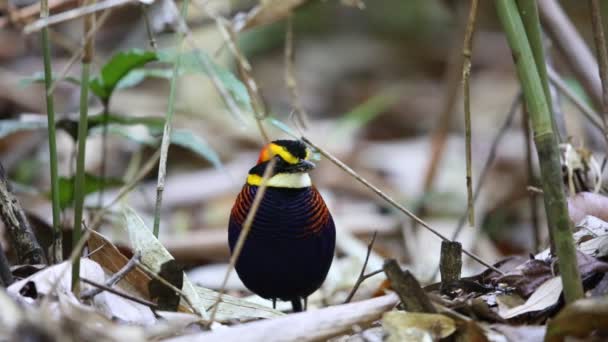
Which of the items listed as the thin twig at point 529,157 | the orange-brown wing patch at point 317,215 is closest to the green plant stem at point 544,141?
the orange-brown wing patch at point 317,215

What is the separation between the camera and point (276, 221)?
2.90m

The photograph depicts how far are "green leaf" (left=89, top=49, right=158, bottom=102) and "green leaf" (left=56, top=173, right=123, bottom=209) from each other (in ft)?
1.08

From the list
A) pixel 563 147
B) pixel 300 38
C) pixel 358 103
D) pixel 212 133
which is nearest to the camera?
pixel 563 147

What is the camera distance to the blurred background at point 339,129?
469 centimetres

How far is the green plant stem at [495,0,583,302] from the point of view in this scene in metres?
1.94

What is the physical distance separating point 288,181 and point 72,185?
993 millimetres

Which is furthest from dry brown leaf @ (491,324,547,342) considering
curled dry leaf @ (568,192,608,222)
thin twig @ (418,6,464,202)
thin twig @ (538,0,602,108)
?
thin twig @ (418,6,464,202)

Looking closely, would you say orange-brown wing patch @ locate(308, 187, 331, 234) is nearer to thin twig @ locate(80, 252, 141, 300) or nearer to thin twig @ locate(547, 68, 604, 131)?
thin twig @ locate(80, 252, 141, 300)

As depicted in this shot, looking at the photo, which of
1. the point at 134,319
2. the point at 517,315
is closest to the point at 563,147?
the point at 517,315

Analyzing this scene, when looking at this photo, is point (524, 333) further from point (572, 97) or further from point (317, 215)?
point (572, 97)

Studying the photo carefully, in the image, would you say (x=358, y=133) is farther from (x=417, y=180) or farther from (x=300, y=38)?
(x=300, y=38)

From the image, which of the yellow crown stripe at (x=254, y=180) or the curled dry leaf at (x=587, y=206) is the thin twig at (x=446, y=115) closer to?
the curled dry leaf at (x=587, y=206)

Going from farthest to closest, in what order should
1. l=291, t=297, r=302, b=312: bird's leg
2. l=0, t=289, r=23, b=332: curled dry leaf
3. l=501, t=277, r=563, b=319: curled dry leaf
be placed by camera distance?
1. l=291, t=297, r=302, b=312: bird's leg
2. l=501, t=277, r=563, b=319: curled dry leaf
3. l=0, t=289, r=23, b=332: curled dry leaf

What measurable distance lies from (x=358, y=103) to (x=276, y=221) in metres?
6.68
